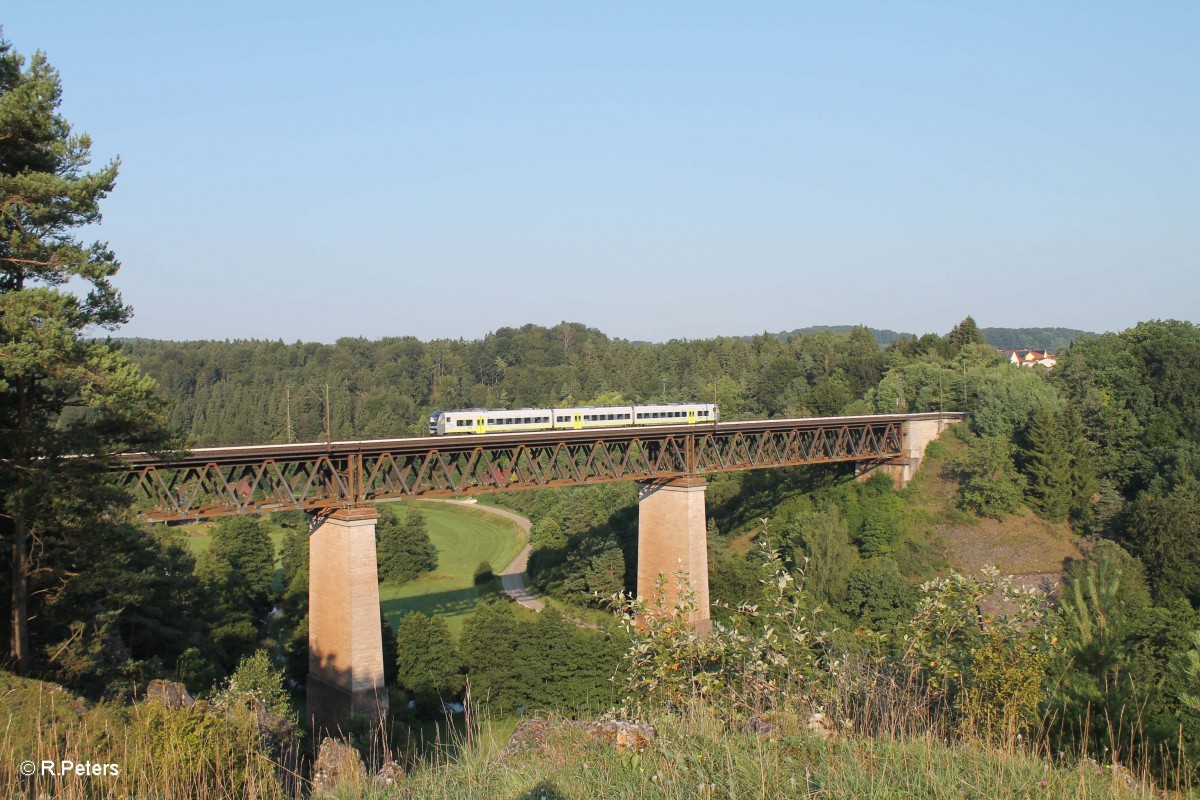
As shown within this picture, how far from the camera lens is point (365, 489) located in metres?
34.2

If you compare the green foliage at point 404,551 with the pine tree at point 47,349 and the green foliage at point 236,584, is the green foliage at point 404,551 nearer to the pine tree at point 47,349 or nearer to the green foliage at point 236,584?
the green foliage at point 236,584

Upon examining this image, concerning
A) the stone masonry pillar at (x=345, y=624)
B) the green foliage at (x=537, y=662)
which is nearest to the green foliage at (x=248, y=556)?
the stone masonry pillar at (x=345, y=624)

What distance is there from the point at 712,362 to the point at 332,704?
326ft

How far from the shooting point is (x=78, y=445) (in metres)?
17.4

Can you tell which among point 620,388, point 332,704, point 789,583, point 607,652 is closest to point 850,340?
point 620,388

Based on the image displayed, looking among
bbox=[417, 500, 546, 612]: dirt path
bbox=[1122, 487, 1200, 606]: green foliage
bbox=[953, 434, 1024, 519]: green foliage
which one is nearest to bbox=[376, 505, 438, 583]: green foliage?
bbox=[417, 500, 546, 612]: dirt path

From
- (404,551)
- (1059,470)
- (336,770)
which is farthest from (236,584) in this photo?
(1059,470)

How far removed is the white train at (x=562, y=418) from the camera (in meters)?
41.3

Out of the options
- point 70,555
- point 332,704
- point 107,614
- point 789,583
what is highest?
point 789,583

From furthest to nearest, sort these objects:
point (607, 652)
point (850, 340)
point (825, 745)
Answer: point (850, 340) < point (607, 652) < point (825, 745)

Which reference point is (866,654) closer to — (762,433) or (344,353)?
(762,433)

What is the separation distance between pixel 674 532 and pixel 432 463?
12968 mm

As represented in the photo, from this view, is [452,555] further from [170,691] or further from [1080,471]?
[170,691]

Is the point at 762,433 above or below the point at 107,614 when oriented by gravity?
above
